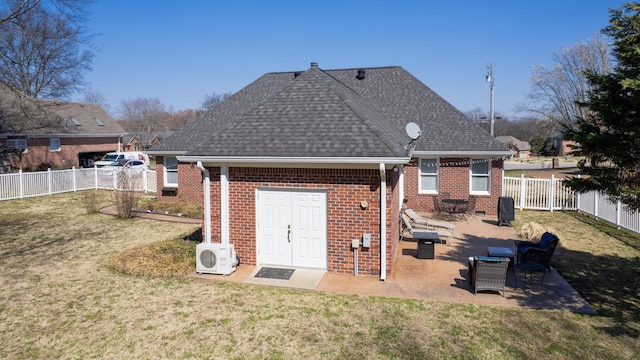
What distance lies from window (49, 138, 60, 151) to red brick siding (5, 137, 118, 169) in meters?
0.25

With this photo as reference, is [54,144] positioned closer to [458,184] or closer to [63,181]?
[63,181]

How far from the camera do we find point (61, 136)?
35562 mm

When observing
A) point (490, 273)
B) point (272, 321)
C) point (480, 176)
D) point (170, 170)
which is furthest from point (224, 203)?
point (480, 176)

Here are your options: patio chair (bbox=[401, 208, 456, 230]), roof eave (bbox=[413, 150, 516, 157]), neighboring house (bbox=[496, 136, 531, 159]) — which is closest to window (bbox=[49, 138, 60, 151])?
roof eave (bbox=[413, 150, 516, 157])

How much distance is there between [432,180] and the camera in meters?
19.0

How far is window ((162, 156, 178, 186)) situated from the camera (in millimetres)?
20906

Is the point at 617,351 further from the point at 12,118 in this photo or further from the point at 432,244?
the point at 12,118

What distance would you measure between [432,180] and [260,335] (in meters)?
13.6

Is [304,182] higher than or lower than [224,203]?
higher

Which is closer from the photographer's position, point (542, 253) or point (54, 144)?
point (542, 253)

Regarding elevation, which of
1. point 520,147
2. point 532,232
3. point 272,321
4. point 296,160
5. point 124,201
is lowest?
point 272,321

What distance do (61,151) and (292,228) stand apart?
3386 centimetres

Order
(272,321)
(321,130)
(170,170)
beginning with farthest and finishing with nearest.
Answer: (170,170)
(321,130)
(272,321)

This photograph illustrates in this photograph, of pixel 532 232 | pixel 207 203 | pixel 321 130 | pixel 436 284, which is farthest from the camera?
pixel 532 232
